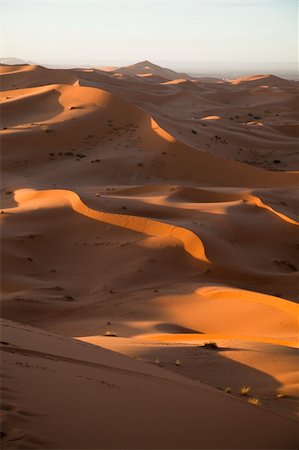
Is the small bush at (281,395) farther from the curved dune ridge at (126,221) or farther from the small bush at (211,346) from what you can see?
the curved dune ridge at (126,221)

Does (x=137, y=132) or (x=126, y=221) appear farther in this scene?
(x=137, y=132)

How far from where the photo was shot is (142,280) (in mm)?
11141

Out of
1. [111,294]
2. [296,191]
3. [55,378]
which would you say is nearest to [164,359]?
[55,378]

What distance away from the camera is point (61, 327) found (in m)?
9.15

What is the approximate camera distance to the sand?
3740 millimetres

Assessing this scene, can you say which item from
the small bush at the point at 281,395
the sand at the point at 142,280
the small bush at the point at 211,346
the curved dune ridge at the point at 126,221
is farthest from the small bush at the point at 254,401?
the curved dune ridge at the point at 126,221

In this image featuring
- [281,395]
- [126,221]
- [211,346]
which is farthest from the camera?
[126,221]

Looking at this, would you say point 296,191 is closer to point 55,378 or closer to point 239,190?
point 239,190

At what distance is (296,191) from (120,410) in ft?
49.9

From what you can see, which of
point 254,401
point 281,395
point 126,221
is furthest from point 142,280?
point 254,401

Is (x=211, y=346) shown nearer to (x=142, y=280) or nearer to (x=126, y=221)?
(x=142, y=280)

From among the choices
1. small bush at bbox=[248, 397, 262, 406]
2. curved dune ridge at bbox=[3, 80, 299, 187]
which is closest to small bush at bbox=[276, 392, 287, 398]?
small bush at bbox=[248, 397, 262, 406]

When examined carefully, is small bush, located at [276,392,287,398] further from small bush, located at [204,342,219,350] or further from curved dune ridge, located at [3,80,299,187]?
curved dune ridge, located at [3,80,299,187]

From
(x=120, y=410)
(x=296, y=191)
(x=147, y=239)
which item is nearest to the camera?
(x=120, y=410)
